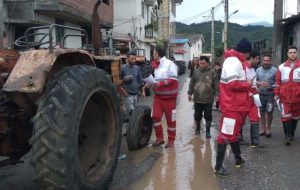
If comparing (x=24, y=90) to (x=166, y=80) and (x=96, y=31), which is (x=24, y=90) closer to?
(x=96, y=31)

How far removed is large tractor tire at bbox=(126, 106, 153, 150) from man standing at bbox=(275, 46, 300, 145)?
8.32 ft

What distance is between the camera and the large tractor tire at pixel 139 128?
8.20 m

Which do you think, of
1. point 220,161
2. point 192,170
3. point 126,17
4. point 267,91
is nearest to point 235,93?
point 220,161

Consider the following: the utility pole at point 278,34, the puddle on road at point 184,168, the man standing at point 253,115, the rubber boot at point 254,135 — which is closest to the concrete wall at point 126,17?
the utility pole at point 278,34

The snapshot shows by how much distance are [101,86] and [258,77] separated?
19.0 ft

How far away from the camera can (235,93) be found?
6.59 metres

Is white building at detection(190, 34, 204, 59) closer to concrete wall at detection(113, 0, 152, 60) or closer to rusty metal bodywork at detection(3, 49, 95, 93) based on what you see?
concrete wall at detection(113, 0, 152, 60)

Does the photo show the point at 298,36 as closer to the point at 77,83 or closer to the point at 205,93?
the point at 205,93

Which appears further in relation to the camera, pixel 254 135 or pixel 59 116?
pixel 254 135

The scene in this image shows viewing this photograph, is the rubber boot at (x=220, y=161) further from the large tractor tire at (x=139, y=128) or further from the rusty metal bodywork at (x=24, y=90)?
the rusty metal bodywork at (x=24, y=90)

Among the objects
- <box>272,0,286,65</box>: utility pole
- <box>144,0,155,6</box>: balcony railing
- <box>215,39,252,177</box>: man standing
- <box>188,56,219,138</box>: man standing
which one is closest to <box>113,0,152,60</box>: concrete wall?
<box>144,0,155,6</box>: balcony railing

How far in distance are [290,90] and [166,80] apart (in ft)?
7.85

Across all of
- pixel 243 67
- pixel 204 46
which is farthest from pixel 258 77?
pixel 204 46

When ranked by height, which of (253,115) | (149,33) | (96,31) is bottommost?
(253,115)
